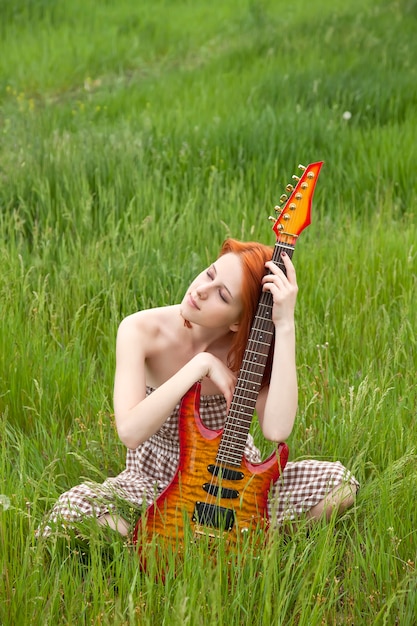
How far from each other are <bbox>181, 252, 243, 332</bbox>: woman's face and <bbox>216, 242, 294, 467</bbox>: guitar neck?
0.07m

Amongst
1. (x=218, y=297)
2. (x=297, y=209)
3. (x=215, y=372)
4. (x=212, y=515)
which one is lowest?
(x=212, y=515)

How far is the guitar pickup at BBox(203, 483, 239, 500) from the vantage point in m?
2.46

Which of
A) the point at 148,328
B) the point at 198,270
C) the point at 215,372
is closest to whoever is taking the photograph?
the point at 215,372

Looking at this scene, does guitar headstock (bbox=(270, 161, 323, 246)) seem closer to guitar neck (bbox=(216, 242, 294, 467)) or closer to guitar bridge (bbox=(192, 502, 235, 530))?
guitar neck (bbox=(216, 242, 294, 467))

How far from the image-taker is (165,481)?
2793 millimetres

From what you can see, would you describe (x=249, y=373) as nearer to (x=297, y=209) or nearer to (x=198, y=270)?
(x=297, y=209)

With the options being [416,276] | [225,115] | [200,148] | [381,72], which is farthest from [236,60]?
[416,276]

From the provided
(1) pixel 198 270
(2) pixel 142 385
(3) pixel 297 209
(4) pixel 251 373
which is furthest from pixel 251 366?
(1) pixel 198 270

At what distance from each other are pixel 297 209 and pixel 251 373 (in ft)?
1.45

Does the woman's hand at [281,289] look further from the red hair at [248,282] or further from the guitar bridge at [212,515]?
the guitar bridge at [212,515]

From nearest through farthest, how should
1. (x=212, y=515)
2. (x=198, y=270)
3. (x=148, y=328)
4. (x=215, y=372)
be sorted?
(x=212, y=515), (x=215, y=372), (x=148, y=328), (x=198, y=270)

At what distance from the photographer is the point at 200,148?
5703 mm

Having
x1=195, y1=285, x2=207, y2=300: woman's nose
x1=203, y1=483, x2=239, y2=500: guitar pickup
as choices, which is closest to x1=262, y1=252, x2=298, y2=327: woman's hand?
x1=195, y1=285, x2=207, y2=300: woman's nose

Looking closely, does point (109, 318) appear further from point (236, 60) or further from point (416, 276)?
point (236, 60)
